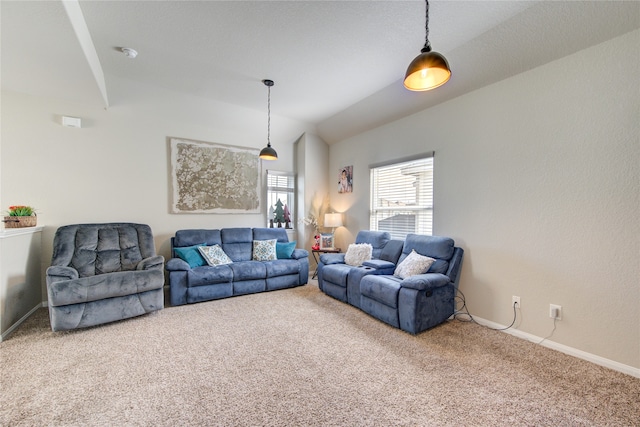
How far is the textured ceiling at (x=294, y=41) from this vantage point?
206cm

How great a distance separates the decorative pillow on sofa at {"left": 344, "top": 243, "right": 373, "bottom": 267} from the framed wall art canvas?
2062 mm

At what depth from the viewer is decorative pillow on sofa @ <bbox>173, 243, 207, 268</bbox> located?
146 inches

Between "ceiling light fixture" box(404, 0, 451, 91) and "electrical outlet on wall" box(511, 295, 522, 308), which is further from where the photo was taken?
"electrical outlet on wall" box(511, 295, 522, 308)

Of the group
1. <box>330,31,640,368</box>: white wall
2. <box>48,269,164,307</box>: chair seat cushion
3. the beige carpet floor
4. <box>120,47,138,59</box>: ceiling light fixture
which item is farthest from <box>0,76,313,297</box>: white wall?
<box>330,31,640,368</box>: white wall

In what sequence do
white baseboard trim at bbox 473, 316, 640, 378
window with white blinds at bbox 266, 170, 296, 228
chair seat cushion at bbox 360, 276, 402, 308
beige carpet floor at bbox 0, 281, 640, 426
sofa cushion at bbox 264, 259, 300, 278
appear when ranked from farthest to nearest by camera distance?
window with white blinds at bbox 266, 170, 296, 228
sofa cushion at bbox 264, 259, 300, 278
chair seat cushion at bbox 360, 276, 402, 308
white baseboard trim at bbox 473, 316, 640, 378
beige carpet floor at bbox 0, 281, 640, 426

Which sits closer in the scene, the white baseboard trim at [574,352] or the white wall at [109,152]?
the white baseboard trim at [574,352]

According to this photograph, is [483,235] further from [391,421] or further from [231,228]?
[231,228]

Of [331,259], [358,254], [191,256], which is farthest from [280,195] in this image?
[358,254]

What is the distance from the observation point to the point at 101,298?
8.80 ft

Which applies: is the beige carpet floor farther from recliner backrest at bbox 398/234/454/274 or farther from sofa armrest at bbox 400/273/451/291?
recliner backrest at bbox 398/234/454/274

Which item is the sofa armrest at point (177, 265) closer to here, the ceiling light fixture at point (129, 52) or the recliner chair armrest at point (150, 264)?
the recliner chair armrest at point (150, 264)

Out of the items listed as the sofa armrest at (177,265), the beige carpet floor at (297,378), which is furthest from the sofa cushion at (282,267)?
the beige carpet floor at (297,378)

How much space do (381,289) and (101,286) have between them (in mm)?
2952

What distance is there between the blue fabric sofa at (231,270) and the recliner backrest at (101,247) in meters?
0.45
